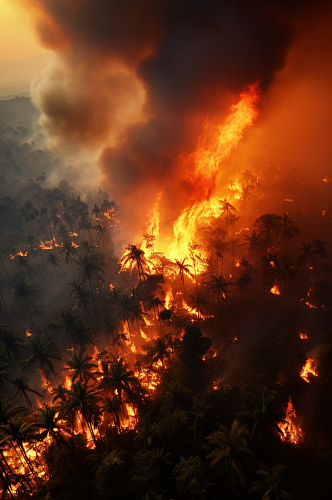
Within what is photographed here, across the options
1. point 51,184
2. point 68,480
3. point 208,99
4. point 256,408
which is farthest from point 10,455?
point 51,184

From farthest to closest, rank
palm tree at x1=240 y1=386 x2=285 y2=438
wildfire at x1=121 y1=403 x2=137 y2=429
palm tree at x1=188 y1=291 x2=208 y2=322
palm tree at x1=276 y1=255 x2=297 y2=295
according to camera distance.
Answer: palm tree at x1=276 y1=255 x2=297 y2=295 < palm tree at x1=188 y1=291 x2=208 y2=322 < wildfire at x1=121 y1=403 x2=137 y2=429 < palm tree at x1=240 y1=386 x2=285 y2=438

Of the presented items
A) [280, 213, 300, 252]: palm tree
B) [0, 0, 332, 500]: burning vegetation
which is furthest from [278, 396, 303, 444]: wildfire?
[280, 213, 300, 252]: palm tree

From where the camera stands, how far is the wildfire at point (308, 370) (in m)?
43.4

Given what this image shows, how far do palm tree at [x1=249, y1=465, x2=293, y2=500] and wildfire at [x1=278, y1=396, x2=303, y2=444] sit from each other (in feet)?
24.7

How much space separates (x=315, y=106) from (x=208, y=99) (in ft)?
413

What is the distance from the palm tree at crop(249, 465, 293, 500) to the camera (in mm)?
25866

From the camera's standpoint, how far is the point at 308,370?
1748 inches

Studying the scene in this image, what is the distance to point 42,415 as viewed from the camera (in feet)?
99.9

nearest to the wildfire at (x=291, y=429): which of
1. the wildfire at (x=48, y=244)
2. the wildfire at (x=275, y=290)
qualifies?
the wildfire at (x=275, y=290)

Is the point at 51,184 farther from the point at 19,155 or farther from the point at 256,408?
the point at 256,408

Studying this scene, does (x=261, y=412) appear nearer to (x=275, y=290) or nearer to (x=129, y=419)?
(x=129, y=419)

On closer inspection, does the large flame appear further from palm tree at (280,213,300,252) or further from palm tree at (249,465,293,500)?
palm tree at (249,465,293,500)

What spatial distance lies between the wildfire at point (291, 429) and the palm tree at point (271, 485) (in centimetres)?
754

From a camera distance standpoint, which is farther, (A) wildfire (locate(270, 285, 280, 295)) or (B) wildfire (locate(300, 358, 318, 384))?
(A) wildfire (locate(270, 285, 280, 295))
